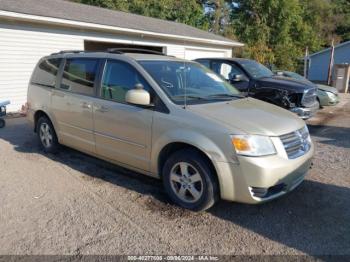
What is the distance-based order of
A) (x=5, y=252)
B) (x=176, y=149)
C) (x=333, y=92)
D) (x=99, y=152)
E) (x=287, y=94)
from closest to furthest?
(x=5, y=252) < (x=176, y=149) < (x=99, y=152) < (x=287, y=94) < (x=333, y=92)

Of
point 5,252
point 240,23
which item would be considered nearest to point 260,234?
point 5,252

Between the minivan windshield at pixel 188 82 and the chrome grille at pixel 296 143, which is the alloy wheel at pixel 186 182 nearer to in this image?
the minivan windshield at pixel 188 82

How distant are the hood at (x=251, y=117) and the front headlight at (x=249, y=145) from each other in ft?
0.24

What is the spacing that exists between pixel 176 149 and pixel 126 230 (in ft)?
3.58

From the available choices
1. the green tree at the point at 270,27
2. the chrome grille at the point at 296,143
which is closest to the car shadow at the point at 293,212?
the chrome grille at the point at 296,143

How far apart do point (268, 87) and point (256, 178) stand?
16.0ft

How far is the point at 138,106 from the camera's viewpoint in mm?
3988

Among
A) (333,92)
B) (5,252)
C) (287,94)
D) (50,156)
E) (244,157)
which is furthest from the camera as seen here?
(333,92)

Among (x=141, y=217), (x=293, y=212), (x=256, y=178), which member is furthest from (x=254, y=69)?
(x=141, y=217)

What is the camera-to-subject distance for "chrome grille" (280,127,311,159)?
3496 millimetres

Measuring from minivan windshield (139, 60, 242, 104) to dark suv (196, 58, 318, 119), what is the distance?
2706 millimetres

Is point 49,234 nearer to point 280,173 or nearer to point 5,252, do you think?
point 5,252

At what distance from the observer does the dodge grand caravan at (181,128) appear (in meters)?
3.33

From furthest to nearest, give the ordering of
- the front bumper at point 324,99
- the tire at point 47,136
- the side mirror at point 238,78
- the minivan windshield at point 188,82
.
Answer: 1. the front bumper at point 324,99
2. the side mirror at point 238,78
3. the tire at point 47,136
4. the minivan windshield at point 188,82
